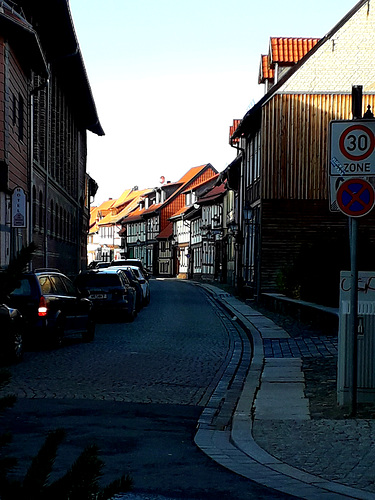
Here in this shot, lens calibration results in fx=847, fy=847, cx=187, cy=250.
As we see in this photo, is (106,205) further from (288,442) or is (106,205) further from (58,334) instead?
(288,442)

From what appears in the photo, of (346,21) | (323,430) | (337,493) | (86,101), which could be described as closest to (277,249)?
(346,21)

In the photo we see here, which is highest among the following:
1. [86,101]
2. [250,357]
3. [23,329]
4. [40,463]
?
[86,101]

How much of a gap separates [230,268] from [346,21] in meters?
28.8

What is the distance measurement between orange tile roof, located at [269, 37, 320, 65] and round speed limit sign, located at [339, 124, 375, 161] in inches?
1134

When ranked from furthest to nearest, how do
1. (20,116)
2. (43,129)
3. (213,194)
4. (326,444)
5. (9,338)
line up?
(213,194), (43,129), (20,116), (326,444), (9,338)

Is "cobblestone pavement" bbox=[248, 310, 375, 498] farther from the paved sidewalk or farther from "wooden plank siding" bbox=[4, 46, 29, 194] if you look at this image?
"wooden plank siding" bbox=[4, 46, 29, 194]

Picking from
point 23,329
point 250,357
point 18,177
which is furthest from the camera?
point 18,177

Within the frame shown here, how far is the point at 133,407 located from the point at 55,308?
22.7 ft

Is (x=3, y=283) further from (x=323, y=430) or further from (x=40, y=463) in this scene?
(x=323, y=430)

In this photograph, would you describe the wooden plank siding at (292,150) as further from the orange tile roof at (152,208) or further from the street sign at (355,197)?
the orange tile roof at (152,208)

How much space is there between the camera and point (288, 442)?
23.6 feet

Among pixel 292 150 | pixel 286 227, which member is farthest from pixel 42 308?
pixel 292 150

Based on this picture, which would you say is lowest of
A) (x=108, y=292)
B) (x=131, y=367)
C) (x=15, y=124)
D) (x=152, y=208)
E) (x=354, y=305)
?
(x=131, y=367)

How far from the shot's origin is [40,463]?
6.88ft
